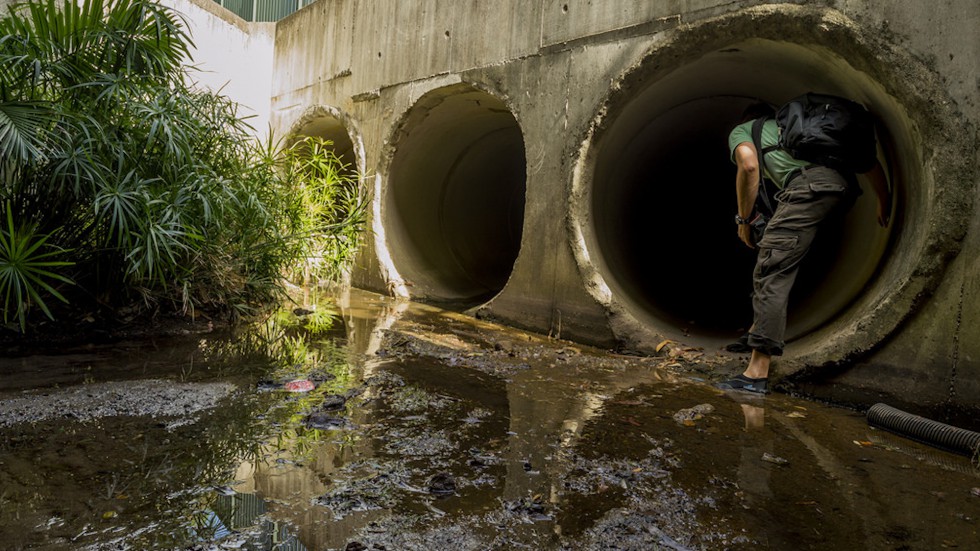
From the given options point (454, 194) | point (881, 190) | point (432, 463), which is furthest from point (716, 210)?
point (432, 463)

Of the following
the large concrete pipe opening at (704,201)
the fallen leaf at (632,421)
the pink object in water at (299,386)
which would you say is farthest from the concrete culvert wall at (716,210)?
the pink object in water at (299,386)

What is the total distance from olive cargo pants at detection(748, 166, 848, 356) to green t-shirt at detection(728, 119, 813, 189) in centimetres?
13

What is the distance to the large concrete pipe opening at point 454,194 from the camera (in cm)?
748

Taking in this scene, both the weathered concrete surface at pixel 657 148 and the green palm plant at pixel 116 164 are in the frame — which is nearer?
the weathered concrete surface at pixel 657 148

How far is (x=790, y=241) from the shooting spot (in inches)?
145

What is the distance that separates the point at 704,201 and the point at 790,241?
181 inches

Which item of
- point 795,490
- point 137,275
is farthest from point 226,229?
point 795,490

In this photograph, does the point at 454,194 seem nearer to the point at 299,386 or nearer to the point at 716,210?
the point at 716,210

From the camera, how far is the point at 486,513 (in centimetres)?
194

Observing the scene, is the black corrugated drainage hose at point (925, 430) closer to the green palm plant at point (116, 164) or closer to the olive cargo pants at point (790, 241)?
the olive cargo pants at point (790, 241)

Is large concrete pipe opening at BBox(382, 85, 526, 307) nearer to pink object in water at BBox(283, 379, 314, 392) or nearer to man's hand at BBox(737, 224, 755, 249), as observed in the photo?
man's hand at BBox(737, 224, 755, 249)

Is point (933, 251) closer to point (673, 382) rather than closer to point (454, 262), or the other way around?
point (673, 382)

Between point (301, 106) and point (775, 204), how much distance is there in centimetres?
727

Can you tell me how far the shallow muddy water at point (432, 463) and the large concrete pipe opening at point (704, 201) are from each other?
4.23 feet
